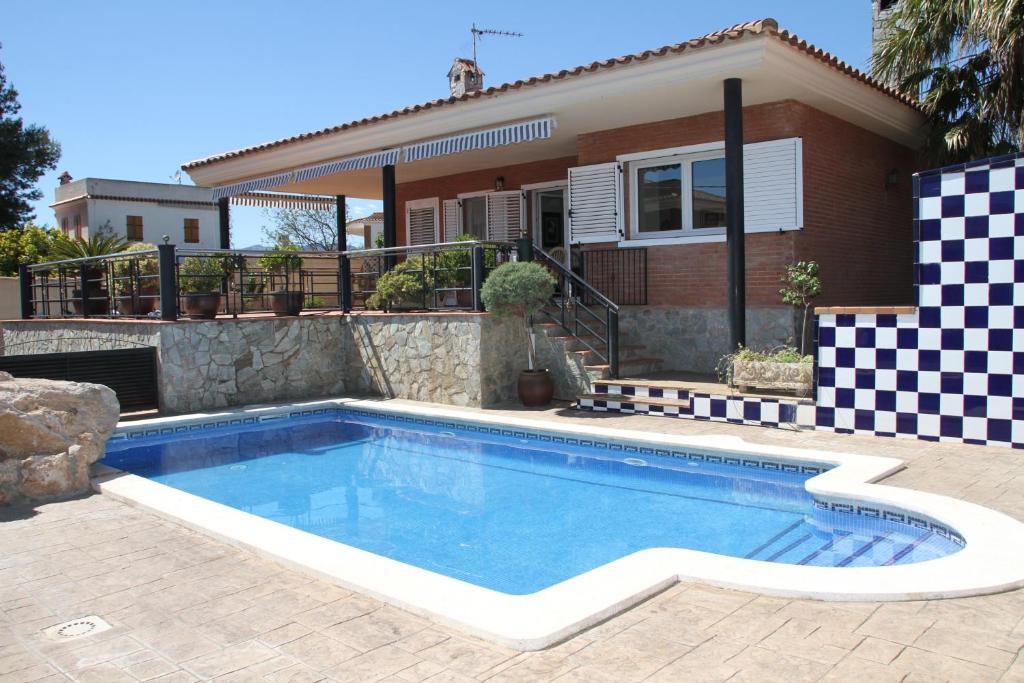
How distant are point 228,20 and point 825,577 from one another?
49.3ft

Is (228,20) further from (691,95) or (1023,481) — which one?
(1023,481)

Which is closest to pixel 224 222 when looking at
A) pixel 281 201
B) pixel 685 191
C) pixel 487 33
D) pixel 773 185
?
pixel 281 201

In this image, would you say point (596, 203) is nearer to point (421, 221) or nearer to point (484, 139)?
point (484, 139)

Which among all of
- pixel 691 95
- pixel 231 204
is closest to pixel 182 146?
pixel 231 204

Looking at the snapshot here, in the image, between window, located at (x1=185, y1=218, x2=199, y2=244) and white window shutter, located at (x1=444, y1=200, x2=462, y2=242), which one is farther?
window, located at (x1=185, y1=218, x2=199, y2=244)

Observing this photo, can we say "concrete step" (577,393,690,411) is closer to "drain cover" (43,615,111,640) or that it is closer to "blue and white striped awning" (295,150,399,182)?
"blue and white striped awning" (295,150,399,182)

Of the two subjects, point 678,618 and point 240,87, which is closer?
point 678,618

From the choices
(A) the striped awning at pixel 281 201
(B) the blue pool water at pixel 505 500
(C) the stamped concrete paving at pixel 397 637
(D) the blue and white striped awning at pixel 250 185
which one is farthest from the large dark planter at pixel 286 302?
(C) the stamped concrete paving at pixel 397 637

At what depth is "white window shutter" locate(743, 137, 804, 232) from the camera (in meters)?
10.6

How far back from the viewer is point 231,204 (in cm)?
1847

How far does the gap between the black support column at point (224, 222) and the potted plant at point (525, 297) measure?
9.02 meters

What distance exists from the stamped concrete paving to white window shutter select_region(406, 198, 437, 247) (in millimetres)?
12663

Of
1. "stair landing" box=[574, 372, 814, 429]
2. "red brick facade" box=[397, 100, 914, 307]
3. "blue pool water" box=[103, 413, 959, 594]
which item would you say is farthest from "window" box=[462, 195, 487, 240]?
"blue pool water" box=[103, 413, 959, 594]

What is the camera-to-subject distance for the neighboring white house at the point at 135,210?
4431 centimetres
